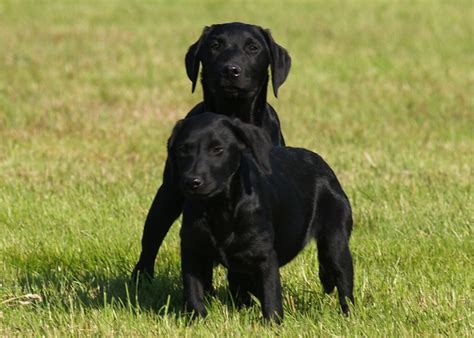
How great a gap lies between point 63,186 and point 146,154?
6.65 ft

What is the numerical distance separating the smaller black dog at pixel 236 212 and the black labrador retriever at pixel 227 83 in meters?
0.78

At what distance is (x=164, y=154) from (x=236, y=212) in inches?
242

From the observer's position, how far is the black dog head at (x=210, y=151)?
18.0 ft

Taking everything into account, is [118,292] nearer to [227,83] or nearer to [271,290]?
[271,290]

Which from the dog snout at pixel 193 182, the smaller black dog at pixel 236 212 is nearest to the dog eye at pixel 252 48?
the smaller black dog at pixel 236 212

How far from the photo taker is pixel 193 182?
17.7 ft

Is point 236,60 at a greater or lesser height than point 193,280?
greater

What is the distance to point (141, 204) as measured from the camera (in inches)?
355

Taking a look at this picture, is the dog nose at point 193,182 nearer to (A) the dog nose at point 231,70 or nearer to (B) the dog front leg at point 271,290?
(B) the dog front leg at point 271,290

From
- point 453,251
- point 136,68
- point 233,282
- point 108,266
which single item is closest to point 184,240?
point 233,282

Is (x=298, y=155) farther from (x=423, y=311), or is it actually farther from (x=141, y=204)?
(x=141, y=204)

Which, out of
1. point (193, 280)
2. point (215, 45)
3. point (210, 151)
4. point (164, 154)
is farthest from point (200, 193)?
point (164, 154)

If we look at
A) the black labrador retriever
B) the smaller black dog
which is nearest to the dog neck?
the black labrador retriever

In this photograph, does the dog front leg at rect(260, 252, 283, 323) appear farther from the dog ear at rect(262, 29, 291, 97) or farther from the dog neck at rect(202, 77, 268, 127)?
the dog ear at rect(262, 29, 291, 97)
